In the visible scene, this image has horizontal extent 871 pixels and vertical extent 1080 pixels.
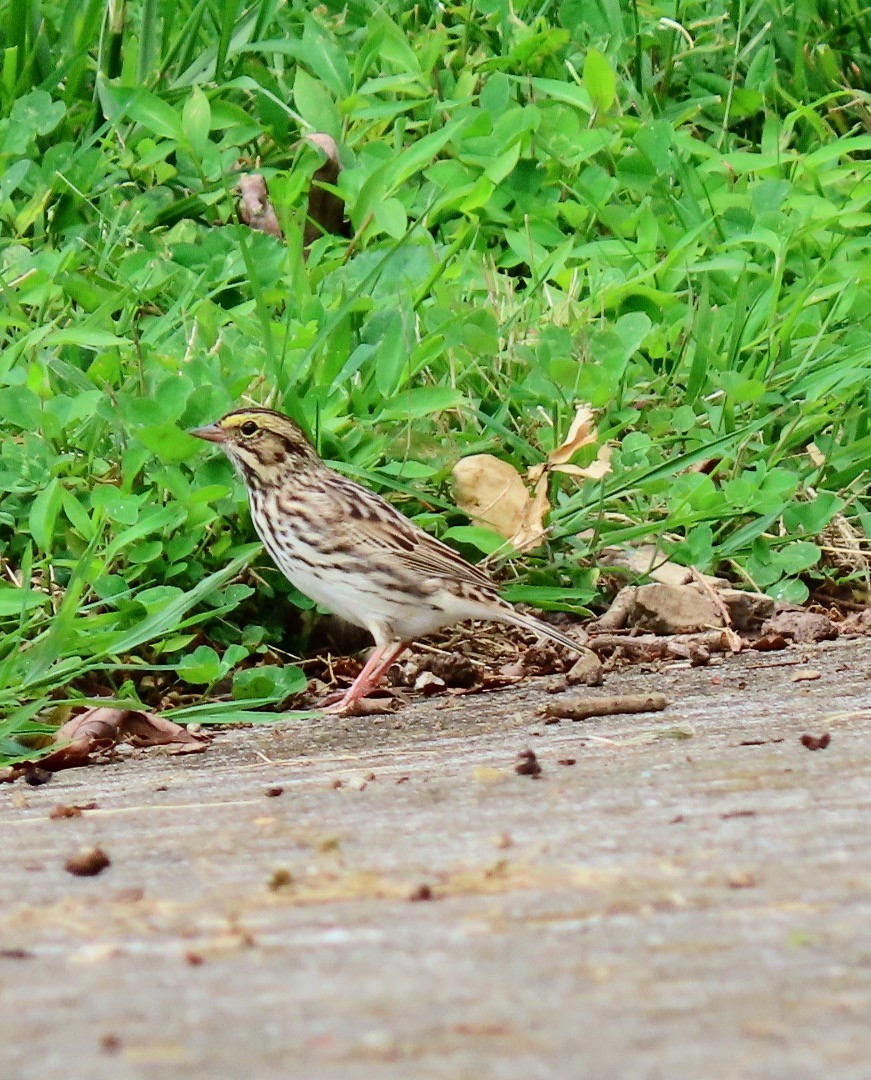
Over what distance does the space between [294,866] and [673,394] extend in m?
4.09

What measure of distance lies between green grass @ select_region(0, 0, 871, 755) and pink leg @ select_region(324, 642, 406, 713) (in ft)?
0.56

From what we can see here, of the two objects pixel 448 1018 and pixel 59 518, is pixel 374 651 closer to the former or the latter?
pixel 59 518

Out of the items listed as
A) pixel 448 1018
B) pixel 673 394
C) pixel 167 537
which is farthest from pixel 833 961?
pixel 673 394

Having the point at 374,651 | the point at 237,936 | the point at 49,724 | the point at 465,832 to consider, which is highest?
the point at 237,936

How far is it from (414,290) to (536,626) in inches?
69.7

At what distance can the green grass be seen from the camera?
5051 mm

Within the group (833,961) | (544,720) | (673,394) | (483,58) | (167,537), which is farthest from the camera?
(483,58)

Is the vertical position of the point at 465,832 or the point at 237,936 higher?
the point at 237,936

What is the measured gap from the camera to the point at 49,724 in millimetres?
4277

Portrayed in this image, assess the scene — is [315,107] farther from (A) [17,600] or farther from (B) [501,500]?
(A) [17,600]

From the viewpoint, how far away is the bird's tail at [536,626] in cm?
485

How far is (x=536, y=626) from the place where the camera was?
4.92 meters

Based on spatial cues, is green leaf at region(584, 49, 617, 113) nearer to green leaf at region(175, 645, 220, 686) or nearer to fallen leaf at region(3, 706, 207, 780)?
green leaf at region(175, 645, 220, 686)

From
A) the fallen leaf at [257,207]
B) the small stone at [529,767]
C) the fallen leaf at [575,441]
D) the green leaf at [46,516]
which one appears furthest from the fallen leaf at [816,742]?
the fallen leaf at [257,207]
